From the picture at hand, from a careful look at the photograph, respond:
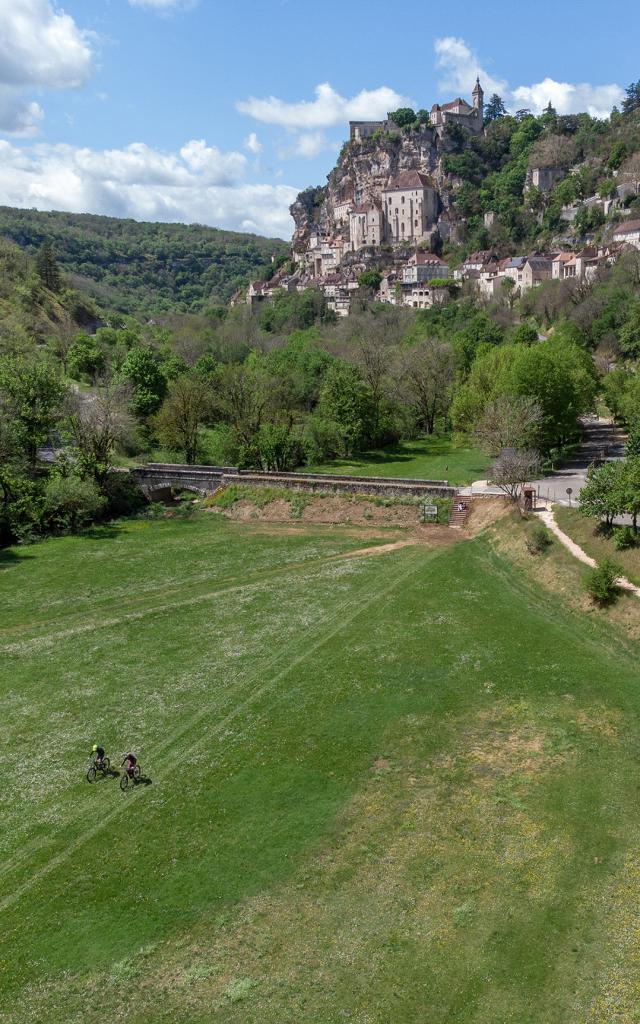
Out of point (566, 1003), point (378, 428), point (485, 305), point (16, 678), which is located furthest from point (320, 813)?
point (485, 305)

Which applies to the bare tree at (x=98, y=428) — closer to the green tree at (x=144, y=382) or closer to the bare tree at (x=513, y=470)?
the green tree at (x=144, y=382)

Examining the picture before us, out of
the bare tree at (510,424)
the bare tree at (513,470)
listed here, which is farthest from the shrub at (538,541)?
the bare tree at (510,424)

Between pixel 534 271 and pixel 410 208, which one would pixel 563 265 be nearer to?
pixel 534 271

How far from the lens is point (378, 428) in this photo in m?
76.2

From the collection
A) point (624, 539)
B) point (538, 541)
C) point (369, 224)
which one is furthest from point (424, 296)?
point (624, 539)

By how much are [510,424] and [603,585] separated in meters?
23.9

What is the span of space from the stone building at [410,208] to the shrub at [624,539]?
169981 millimetres

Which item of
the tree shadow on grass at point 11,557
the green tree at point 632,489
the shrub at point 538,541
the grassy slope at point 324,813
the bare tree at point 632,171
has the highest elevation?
the bare tree at point 632,171

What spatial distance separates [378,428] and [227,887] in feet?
201

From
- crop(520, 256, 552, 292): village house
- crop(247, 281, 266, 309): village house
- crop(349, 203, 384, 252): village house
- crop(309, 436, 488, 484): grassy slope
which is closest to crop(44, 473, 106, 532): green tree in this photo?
crop(309, 436, 488, 484): grassy slope

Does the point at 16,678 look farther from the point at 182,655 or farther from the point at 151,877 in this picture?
the point at 151,877

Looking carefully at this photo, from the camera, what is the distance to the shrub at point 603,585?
32.8 m

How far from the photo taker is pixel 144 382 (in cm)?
8044

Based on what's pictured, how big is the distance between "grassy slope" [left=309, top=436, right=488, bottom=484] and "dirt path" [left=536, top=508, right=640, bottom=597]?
13204 mm
